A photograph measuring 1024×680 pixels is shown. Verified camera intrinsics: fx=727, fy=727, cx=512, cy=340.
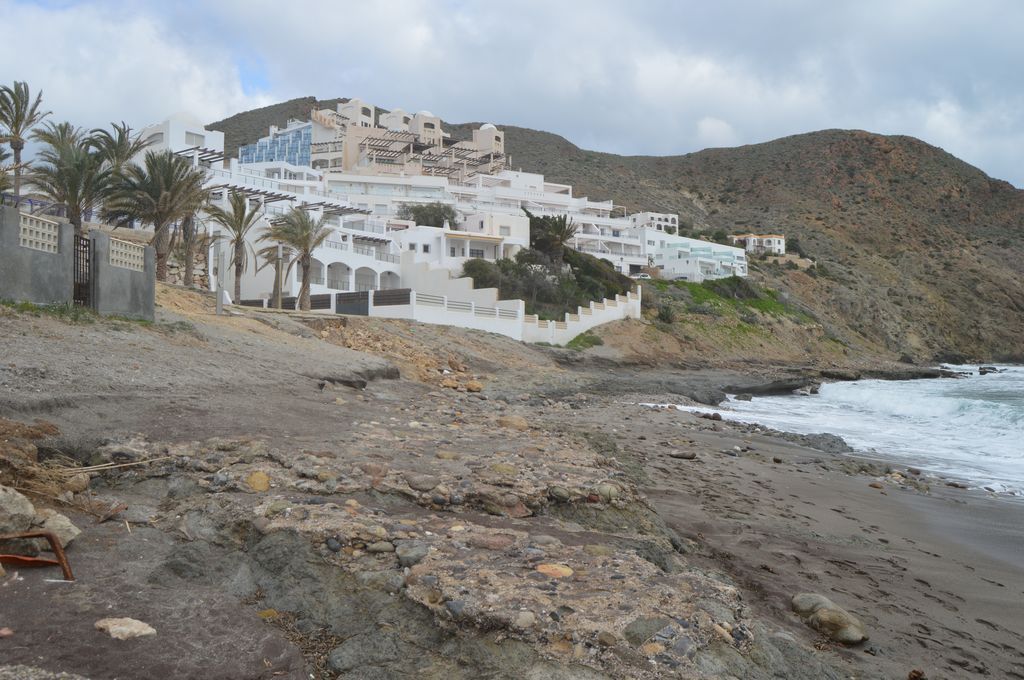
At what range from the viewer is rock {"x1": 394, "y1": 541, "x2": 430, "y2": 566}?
507 centimetres

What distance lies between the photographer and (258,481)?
6480 millimetres

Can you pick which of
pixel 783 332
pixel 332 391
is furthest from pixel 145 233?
pixel 783 332

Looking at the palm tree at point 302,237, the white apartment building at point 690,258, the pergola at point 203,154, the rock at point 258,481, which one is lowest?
the rock at point 258,481

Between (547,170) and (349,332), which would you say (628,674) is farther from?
(547,170)

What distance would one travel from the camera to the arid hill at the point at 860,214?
79500mm

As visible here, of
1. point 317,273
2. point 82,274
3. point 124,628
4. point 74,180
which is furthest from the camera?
point 317,273

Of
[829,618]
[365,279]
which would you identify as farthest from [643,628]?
[365,279]

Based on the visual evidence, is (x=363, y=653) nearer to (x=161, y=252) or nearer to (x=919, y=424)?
(x=919, y=424)

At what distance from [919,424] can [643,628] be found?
2303 cm

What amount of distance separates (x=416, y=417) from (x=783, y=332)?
5261 centimetres

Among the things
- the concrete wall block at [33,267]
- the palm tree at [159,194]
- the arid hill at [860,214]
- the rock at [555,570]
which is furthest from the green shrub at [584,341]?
the rock at [555,570]

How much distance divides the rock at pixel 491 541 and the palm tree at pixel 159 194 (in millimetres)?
25404

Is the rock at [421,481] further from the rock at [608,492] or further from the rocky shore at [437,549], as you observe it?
the rock at [608,492]

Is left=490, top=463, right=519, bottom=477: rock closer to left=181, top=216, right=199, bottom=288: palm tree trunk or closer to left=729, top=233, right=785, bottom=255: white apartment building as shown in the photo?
left=181, top=216, right=199, bottom=288: palm tree trunk
